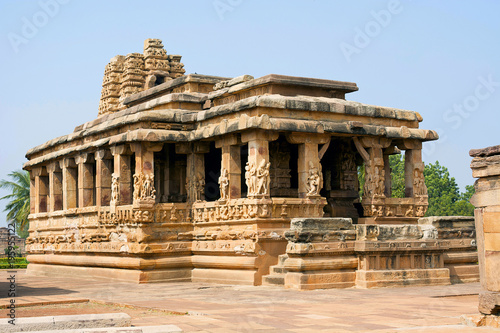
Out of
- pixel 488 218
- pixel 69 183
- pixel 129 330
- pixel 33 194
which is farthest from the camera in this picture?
pixel 33 194

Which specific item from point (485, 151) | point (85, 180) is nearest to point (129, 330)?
point (485, 151)

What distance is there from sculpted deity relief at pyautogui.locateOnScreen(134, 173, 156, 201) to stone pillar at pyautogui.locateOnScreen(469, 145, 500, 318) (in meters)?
10.6

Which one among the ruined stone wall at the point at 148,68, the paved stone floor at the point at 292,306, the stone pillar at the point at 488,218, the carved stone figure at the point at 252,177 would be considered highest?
the ruined stone wall at the point at 148,68

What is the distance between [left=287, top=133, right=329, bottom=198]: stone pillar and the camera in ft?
56.7

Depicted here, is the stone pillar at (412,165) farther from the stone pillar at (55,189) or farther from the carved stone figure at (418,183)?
the stone pillar at (55,189)

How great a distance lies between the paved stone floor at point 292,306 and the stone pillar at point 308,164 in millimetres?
2840

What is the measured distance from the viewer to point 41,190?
2738 cm

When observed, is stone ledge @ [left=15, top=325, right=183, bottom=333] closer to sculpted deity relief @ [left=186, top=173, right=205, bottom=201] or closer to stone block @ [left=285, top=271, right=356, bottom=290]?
stone block @ [left=285, top=271, right=356, bottom=290]

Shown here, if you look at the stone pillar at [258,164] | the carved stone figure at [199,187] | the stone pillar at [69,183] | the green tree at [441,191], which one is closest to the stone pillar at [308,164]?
the stone pillar at [258,164]

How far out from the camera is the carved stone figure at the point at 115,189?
19.9 meters

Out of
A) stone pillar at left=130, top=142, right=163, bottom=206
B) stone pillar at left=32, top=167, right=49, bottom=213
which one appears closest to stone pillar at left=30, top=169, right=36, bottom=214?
stone pillar at left=32, top=167, right=49, bottom=213

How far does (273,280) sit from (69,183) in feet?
34.4

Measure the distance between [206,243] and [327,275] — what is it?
190 inches

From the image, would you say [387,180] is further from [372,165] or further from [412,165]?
[372,165]
